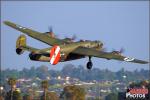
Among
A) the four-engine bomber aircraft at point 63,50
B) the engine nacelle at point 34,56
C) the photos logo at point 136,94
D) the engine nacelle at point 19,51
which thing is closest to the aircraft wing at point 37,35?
the four-engine bomber aircraft at point 63,50

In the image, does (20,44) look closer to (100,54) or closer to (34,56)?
(34,56)

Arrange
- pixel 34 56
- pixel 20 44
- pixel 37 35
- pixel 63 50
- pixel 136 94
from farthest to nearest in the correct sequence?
pixel 136 94 → pixel 37 35 → pixel 20 44 → pixel 63 50 → pixel 34 56

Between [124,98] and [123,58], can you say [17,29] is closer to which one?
[123,58]

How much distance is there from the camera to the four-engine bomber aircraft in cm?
12838

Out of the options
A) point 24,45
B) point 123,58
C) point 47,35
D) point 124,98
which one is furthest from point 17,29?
point 124,98

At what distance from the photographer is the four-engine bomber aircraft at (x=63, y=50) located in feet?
421

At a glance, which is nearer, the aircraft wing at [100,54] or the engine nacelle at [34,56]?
the aircraft wing at [100,54]

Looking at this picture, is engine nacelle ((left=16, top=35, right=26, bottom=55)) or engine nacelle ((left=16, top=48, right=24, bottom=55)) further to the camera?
engine nacelle ((left=16, top=48, right=24, bottom=55))

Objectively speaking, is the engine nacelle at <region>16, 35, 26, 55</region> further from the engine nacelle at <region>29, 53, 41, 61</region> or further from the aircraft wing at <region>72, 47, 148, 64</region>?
the aircraft wing at <region>72, 47, 148, 64</region>

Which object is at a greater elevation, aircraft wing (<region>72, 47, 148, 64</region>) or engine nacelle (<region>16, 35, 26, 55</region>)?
engine nacelle (<region>16, 35, 26, 55</region>)

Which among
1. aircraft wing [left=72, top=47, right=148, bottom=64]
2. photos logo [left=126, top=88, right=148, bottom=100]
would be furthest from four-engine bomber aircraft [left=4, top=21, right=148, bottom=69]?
photos logo [left=126, top=88, right=148, bottom=100]

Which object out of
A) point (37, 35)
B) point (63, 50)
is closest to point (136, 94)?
point (37, 35)

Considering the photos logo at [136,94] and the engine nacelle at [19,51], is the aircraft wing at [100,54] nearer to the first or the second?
the engine nacelle at [19,51]

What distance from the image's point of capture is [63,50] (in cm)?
13250
